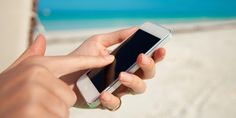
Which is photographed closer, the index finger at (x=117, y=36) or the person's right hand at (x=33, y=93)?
the person's right hand at (x=33, y=93)

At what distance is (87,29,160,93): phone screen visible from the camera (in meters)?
1.31

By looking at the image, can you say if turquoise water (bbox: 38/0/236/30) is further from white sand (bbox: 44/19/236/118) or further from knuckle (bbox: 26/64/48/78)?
knuckle (bbox: 26/64/48/78)

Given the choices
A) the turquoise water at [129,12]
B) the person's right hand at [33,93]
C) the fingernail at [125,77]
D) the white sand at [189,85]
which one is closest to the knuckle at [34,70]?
the person's right hand at [33,93]

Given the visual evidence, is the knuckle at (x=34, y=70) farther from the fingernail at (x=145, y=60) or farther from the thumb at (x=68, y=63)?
the fingernail at (x=145, y=60)

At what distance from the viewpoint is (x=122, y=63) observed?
132 cm

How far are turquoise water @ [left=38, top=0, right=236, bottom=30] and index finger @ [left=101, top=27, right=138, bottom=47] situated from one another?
218 inches

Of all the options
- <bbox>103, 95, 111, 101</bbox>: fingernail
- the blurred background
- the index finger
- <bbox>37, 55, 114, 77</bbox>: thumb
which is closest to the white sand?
the blurred background

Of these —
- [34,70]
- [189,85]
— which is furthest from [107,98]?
[189,85]

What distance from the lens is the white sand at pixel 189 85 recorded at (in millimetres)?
2412

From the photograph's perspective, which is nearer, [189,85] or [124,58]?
[124,58]

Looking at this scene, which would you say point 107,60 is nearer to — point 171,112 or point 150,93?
point 171,112

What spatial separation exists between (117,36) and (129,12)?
6.09m

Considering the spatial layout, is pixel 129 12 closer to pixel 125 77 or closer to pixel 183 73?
pixel 183 73

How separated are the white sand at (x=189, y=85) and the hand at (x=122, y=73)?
0.91 m
